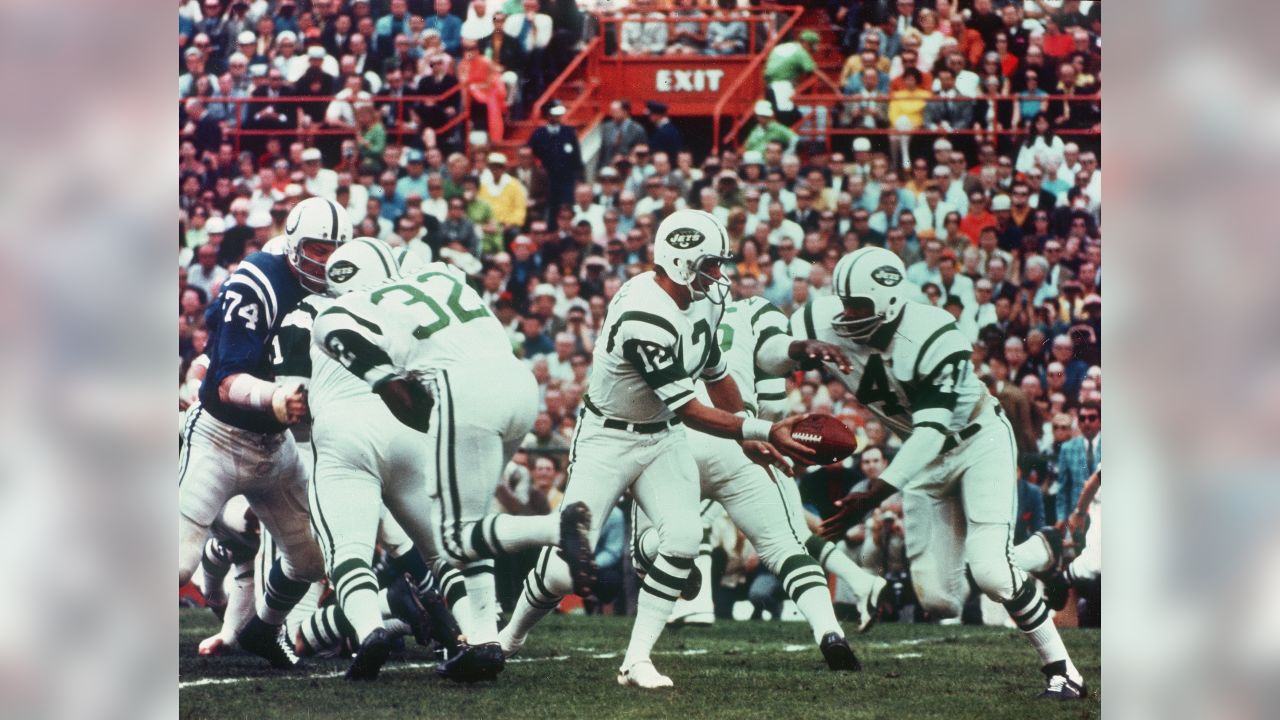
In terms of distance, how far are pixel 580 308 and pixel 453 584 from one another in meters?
1.02

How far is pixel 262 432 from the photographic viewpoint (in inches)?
197

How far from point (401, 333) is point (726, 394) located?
110 cm

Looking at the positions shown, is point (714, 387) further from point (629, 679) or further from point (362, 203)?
point (362, 203)

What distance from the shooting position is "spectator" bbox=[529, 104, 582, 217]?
5094 mm

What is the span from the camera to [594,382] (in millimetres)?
4934

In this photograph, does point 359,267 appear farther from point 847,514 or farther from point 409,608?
point 847,514

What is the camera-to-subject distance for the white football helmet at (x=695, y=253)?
488cm

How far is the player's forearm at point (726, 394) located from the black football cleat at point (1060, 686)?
1356 millimetres

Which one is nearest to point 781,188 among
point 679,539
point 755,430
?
point 755,430

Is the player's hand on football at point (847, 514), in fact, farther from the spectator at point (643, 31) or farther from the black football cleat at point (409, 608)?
the spectator at point (643, 31)

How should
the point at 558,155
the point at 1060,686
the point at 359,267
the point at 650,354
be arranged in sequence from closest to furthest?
the point at 650,354 < the point at 1060,686 < the point at 359,267 < the point at 558,155

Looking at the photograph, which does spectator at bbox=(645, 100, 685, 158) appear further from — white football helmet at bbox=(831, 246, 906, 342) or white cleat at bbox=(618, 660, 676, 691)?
white cleat at bbox=(618, 660, 676, 691)

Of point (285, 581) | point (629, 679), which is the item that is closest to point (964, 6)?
point (629, 679)

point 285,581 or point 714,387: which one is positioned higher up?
point 714,387
